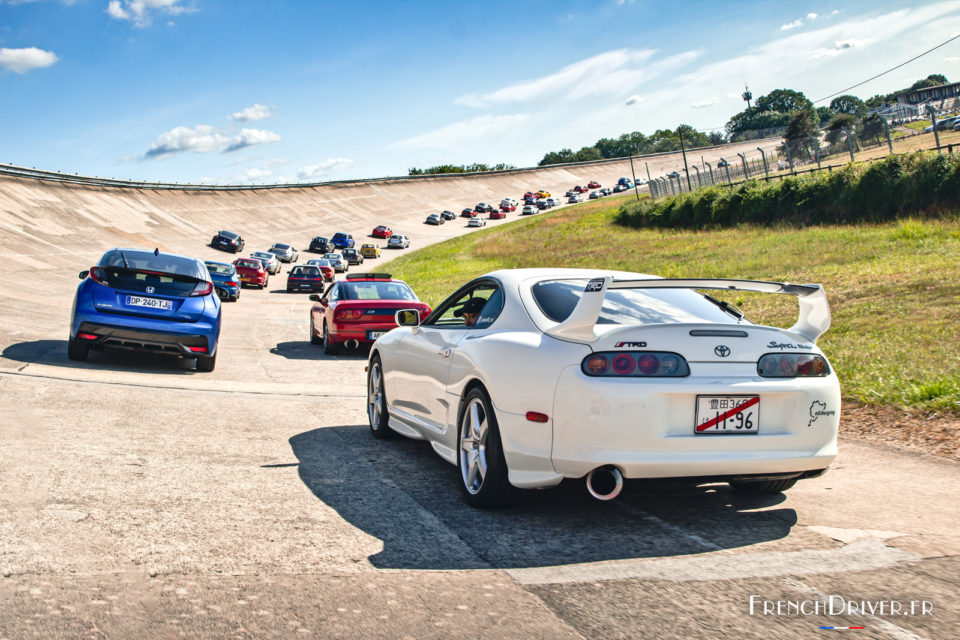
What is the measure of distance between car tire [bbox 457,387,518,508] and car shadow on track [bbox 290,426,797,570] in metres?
0.11

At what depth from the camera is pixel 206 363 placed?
1155 cm

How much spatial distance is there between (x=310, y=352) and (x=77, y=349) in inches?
183

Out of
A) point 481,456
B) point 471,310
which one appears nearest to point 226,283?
point 471,310

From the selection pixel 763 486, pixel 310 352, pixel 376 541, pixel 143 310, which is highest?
pixel 143 310

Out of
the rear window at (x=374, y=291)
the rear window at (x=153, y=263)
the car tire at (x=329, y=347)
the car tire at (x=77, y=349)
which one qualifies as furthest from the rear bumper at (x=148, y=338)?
the rear window at (x=374, y=291)

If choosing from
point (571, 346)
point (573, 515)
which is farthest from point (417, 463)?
point (571, 346)

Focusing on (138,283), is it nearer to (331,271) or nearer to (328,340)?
(328,340)

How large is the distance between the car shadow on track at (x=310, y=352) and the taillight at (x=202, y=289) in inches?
105

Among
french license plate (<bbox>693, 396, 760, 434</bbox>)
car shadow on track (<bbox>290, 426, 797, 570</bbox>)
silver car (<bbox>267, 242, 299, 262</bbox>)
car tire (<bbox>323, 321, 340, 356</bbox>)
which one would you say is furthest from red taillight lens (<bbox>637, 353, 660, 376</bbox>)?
silver car (<bbox>267, 242, 299, 262</bbox>)

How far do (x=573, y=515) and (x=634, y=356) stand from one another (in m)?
1.10

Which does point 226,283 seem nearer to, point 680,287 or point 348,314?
point 348,314

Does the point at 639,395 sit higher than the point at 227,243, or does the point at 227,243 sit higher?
the point at 227,243

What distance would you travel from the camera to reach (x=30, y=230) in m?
56.8

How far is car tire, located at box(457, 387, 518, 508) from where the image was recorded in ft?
16.1
